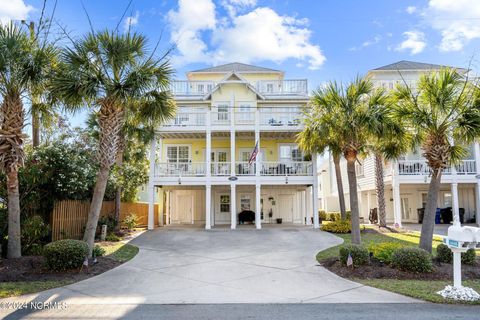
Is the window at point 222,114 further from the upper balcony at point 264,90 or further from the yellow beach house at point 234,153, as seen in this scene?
the upper balcony at point 264,90

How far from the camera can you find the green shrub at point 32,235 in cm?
1267

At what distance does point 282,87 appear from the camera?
25.3 m

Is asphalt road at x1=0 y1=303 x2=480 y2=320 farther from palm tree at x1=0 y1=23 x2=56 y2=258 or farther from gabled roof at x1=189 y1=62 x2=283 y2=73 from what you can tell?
gabled roof at x1=189 y1=62 x2=283 y2=73

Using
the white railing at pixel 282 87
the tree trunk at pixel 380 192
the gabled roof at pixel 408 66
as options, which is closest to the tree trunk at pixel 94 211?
the white railing at pixel 282 87

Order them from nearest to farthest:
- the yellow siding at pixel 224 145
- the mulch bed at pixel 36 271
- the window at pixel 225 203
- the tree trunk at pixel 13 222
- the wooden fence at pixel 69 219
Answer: the mulch bed at pixel 36 271 → the tree trunk at pixel 13 222 → the wooden fence at pixel 69 219 → the yellow siding at pixel 224 145 → the window at pixel 225 203

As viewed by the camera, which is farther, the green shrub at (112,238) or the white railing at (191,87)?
the white railing at (191,87)

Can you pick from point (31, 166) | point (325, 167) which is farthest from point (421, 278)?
point (325, 167)

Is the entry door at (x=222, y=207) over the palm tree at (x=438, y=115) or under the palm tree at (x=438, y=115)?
under

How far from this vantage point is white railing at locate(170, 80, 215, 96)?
81.4 ft

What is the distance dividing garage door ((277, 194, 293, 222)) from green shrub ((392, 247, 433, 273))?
646 inches

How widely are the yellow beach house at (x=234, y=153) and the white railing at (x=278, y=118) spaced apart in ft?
0.20

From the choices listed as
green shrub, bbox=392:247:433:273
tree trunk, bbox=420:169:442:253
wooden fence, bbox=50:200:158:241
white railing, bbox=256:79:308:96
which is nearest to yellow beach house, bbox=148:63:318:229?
white railing, bbox=256:79:308:96

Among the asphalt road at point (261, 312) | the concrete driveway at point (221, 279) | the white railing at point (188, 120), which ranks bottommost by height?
the concrete driveway at point (221, 279)

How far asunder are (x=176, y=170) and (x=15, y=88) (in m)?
12.3
